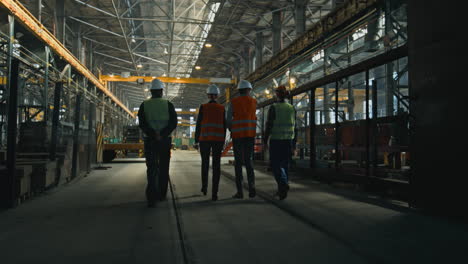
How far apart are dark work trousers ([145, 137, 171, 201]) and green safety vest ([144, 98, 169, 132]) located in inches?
8.5

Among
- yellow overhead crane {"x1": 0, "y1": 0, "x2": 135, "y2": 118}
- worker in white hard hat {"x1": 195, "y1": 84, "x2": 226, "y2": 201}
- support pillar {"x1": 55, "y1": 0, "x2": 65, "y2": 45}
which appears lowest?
worker in white hard hat {"x1": 195, "y1": 84, "x2": 226, "y2": 201}

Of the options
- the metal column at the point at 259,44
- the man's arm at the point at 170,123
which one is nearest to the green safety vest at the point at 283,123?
the man's arm at the point at 170,123

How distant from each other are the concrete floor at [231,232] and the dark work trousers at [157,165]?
239mm

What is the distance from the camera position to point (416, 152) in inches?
152

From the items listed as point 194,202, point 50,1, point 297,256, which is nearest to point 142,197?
point 194,202

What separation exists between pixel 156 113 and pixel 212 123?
867mm

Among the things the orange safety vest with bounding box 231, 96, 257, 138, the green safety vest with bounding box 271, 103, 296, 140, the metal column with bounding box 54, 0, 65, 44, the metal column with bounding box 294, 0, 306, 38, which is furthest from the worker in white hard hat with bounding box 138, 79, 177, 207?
the metal column with bounding box 54, 0, 65, 44

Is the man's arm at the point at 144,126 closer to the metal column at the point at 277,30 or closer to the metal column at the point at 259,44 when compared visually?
the metal column at the point at 277,30

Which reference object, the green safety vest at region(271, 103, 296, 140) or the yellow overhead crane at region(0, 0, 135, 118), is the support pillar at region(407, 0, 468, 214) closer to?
the green safety vest at region(271, 103, 296, 140)

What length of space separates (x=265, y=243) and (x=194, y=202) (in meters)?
2.05

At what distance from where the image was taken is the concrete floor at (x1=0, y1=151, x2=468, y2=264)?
2408 mm

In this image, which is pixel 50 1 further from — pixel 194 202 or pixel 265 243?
pixel 265 243

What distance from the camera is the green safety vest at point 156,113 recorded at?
457cm

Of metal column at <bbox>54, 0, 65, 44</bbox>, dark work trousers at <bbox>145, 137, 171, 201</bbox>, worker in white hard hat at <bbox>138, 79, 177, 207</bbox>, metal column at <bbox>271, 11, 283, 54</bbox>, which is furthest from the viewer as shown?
metal column at <bbox>271, 11, 283, 54</bbox>
